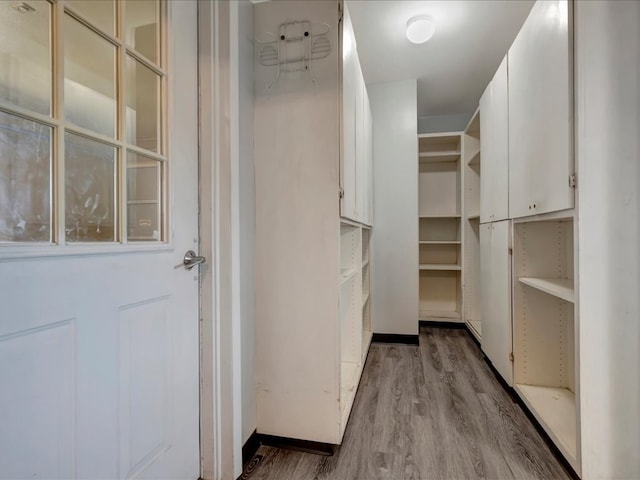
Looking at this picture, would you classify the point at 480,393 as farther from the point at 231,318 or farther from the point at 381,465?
the point at 231,318

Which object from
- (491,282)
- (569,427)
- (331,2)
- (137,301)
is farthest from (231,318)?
(491,282)

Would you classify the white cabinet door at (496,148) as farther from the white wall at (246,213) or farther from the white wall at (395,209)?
the white wall at (246,213)

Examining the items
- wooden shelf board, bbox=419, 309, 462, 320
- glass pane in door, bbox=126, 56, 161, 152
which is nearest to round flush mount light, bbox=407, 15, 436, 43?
glass pane in door, bbox=126, 56, 161, 152

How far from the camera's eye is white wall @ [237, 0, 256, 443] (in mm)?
1461

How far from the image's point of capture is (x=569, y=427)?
1552mm

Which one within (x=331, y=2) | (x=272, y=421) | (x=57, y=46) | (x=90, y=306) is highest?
(x=331, y=2)

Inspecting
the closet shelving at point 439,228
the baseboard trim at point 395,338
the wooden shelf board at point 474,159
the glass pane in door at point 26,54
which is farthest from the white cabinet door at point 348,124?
the closet shelving at point 439,228

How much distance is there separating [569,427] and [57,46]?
8.36 feet

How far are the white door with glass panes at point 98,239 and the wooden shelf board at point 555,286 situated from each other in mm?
1689

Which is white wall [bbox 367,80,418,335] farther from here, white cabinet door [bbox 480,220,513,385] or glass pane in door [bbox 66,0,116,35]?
glass pane in door [bbox 66,0,116,35]

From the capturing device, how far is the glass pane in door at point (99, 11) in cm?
87

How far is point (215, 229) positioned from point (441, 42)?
255cm

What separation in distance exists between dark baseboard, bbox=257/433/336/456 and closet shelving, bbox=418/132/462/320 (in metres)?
2.62

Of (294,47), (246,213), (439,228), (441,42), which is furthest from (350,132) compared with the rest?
(439,228)
